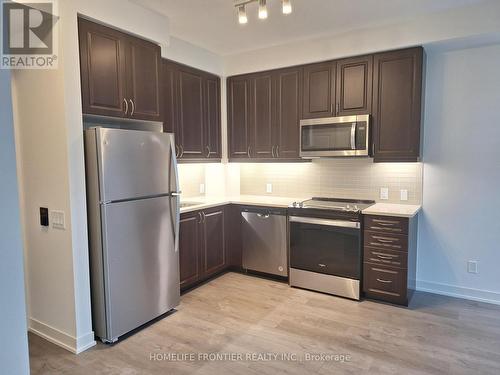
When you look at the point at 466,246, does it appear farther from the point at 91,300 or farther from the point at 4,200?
the point at 4,200

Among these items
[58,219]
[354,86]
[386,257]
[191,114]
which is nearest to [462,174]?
[386,257]

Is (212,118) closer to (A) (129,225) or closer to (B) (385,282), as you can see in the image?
(A) (129,225)

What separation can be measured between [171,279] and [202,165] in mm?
1814

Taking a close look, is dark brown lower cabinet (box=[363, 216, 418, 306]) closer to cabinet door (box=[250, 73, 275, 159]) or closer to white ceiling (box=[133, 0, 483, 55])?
cabinet door (box=[250, 73, 275, 159])

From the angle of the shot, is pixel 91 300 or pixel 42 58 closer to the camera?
pixel 42 58

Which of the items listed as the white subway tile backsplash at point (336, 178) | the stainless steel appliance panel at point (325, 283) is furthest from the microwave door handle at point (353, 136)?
the stainless steel appliance panel at point (325, 283)

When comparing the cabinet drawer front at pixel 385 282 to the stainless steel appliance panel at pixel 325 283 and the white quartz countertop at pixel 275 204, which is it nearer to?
the stainless steel appliance panel at pixel 325 283

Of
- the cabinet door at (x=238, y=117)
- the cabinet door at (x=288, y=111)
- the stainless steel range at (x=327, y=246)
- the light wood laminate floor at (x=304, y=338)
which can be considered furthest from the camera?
the cabinet door at (x=238, y=117)

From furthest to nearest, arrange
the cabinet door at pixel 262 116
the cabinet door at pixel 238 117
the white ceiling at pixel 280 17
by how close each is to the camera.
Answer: the cabinet door at pixel 238 117 → the cabinet door at pixel 262 116 → the white ceiling at pixel 280 17

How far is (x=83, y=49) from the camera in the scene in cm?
247

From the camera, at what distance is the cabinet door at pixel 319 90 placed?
3.65 meters

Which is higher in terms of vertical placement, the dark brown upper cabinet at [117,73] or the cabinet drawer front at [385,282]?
the dark brown upper cabinet at [117,73]

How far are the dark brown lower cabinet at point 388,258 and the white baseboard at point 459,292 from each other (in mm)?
383

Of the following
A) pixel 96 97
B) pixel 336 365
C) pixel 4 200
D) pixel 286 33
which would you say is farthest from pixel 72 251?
pixel 286 33
